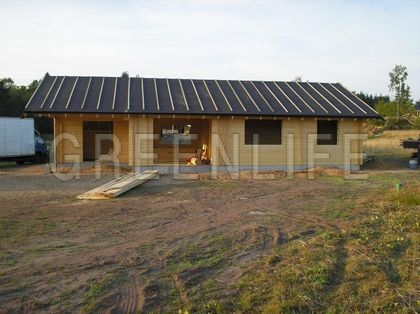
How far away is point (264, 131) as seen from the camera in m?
20.0

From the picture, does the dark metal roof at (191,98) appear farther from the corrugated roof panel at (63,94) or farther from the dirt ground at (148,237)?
the dirt ground at (148,237)

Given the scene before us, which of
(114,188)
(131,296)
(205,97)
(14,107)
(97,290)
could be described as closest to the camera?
(131,296)

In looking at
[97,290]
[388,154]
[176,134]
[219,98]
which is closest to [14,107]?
[176,134]

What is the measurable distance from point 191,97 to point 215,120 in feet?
6.46

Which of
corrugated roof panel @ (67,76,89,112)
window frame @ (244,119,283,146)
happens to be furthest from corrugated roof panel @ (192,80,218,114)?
corrugated roof panel @ (67,76,89,112)

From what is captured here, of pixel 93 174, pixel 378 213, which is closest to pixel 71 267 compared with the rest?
pixel 378 213

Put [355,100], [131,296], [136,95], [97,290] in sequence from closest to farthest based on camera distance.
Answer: [131,296], [97,290], [136,95], [355,100]

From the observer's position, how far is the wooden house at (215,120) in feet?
62.2

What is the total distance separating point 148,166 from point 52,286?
13.7 metres

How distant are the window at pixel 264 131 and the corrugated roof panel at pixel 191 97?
219 cm

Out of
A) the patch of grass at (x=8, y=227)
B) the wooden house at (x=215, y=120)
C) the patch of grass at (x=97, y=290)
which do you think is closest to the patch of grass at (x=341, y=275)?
the patch of grass at (x=97, y=290)

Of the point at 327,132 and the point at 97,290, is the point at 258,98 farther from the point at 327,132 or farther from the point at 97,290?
the point at 97,290

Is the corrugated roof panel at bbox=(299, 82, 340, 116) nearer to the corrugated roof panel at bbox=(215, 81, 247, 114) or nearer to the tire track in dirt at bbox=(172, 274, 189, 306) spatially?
the corrugated roof panel at bbox=(215, 81, 247, 114)

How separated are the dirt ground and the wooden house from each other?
4614mm
